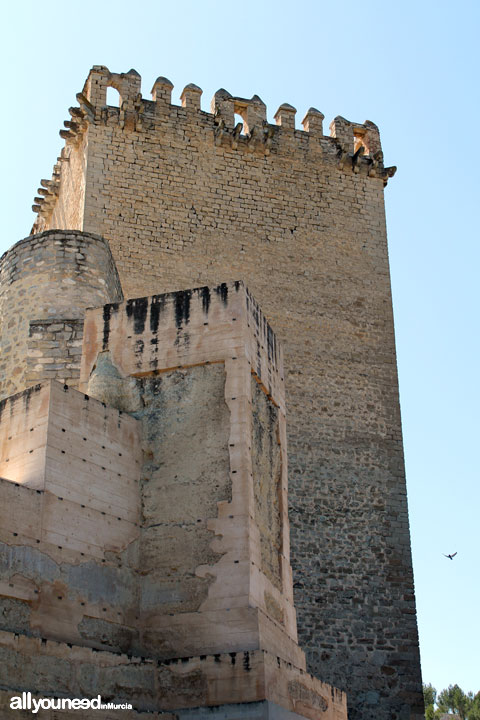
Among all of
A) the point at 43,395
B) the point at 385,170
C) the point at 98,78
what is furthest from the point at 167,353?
the point at 385,170

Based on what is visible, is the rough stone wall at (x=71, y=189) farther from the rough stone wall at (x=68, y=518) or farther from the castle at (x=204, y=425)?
the rough stone wall at (x=68, y=518)

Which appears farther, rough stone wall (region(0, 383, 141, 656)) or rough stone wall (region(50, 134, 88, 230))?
rough stone wall (region(50, 134, 88, 230))

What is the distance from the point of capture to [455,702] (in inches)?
1362

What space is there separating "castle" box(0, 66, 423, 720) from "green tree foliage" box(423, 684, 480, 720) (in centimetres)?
2089

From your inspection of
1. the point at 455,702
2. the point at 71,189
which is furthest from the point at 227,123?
the point at 455,702

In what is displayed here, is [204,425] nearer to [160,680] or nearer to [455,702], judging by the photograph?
[160,680]

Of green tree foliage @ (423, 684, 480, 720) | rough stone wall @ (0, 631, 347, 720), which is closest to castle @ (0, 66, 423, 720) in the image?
rough stone wall @ (0, 631, 347, 720)

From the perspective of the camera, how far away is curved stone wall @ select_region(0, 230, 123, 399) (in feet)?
29.4

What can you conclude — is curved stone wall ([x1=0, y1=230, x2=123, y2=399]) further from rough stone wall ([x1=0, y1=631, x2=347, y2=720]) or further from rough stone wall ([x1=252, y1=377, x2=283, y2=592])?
rough stone wall ([x1=0, y1=631, x2=347, y2=720])

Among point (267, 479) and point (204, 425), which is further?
point (267, 479)

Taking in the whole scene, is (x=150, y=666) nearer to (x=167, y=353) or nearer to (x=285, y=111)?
(x=167, y=353)

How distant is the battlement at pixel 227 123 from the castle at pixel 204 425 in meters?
0.04

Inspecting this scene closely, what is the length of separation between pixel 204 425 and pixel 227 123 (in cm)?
964

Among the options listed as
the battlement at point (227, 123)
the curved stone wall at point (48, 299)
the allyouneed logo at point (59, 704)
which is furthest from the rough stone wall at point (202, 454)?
the battlement at point (227, 123)
